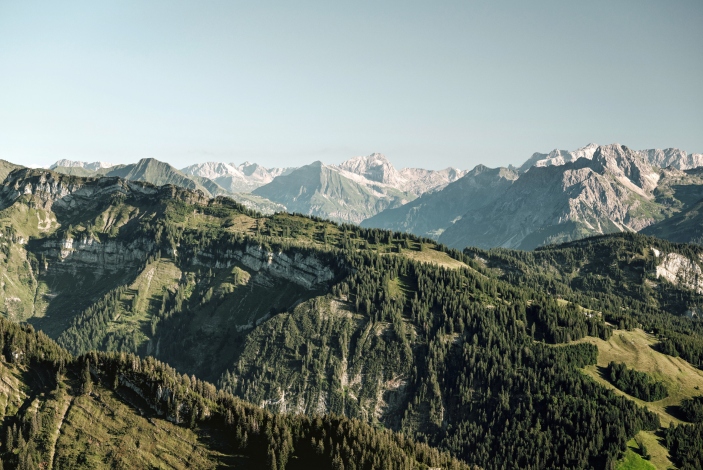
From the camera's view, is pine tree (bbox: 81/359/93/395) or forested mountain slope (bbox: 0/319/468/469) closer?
forested mountain slope (bbox: 0/319/468/469)

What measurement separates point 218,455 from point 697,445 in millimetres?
162931

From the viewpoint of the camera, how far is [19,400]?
162750mm

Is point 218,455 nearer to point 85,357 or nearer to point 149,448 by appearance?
point 149,448

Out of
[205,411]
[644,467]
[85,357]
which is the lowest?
[644,467]

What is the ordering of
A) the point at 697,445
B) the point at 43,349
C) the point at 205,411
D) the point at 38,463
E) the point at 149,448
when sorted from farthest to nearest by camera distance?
the point at 697,445, the point at 43,349, the point at 205,411, the point at 149,448, the point at 38,463

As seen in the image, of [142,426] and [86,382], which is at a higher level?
[86,382]

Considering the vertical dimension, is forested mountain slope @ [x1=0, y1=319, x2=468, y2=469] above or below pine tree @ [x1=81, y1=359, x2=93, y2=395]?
below

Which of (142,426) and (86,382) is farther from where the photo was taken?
(86,382)

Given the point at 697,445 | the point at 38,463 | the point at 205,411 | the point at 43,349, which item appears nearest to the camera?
the point at 38,463

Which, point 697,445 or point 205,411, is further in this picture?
point 697,445

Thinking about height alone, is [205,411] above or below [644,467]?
above

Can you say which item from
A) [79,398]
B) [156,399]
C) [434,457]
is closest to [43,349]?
[79,398]

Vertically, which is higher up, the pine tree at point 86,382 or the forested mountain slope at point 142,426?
the pine tree at point 86,382

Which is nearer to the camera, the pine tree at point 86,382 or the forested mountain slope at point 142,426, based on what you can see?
the forested mountain slope at point 142,426
